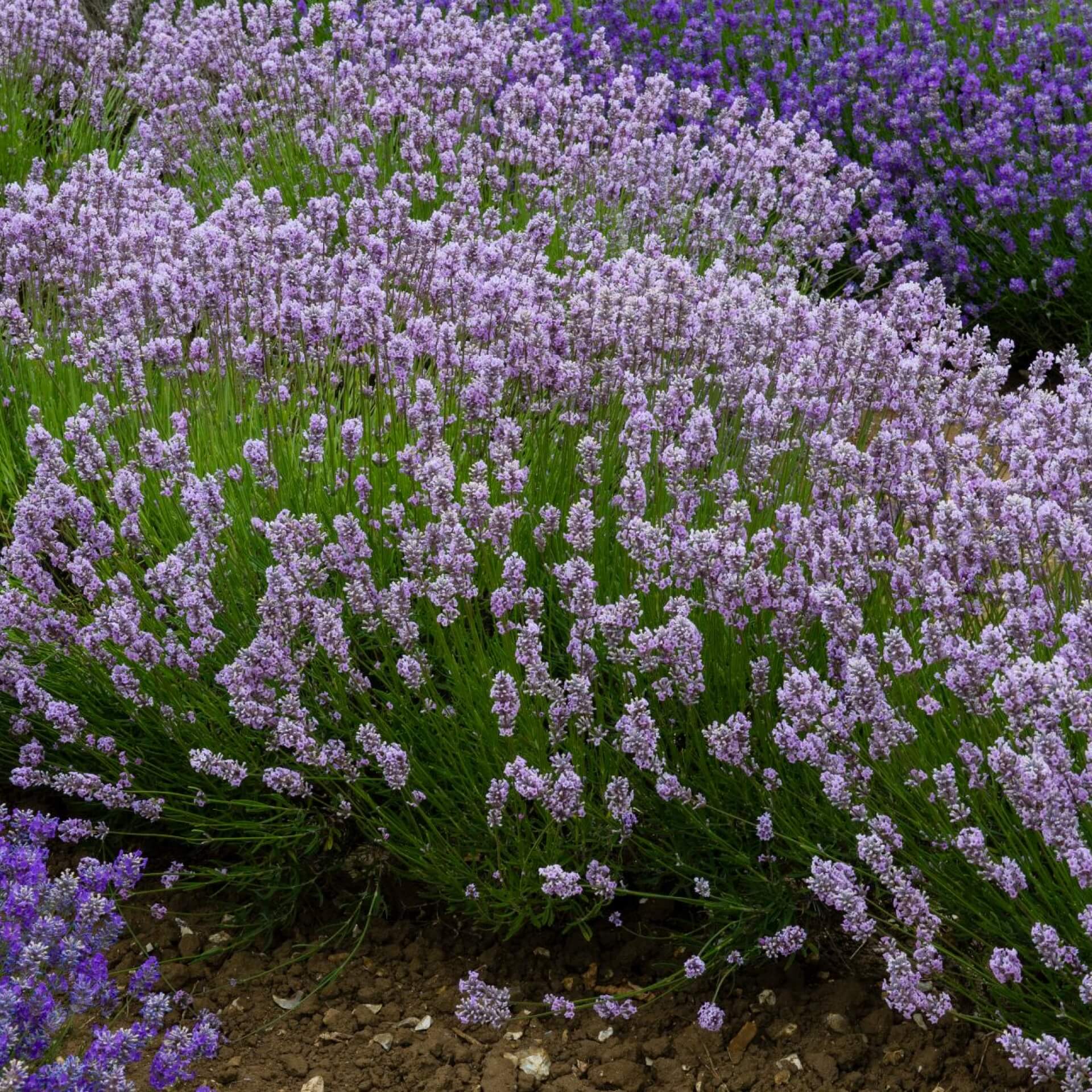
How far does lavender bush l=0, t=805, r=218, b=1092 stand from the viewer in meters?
1.92

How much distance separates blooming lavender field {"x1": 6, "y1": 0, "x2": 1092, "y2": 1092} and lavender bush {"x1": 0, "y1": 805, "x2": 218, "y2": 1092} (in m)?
0.01

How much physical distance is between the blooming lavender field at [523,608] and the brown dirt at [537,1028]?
0.08 metres

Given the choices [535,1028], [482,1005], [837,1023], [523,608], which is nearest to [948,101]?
[523,608]

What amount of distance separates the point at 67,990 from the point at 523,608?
1.13m

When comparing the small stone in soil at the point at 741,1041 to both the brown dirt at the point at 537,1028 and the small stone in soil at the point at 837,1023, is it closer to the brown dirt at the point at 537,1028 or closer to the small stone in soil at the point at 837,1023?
the brown dirt at the point at 537,1028

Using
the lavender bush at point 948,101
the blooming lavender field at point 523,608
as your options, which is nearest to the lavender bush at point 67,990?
the blooming lavender field at point 523,608

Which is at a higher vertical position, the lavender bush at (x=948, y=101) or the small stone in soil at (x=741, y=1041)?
the lavender bush at (x=948, y=101)

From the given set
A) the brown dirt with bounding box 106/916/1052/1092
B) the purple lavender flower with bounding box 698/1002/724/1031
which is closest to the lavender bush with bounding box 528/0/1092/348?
the brown dirt with bounding box 106/916/1052/1092

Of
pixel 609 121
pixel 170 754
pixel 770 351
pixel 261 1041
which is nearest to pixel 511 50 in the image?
pixel 609 121

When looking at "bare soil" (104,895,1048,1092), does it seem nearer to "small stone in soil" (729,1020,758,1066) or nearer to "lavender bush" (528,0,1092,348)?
"small stone in soil" (729,1020,758,1066)

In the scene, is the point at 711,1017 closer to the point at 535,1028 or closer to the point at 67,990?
the point at 535,1028

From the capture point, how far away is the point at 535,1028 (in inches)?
99.3

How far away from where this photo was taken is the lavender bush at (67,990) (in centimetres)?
192

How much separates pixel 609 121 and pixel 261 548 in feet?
13.1
